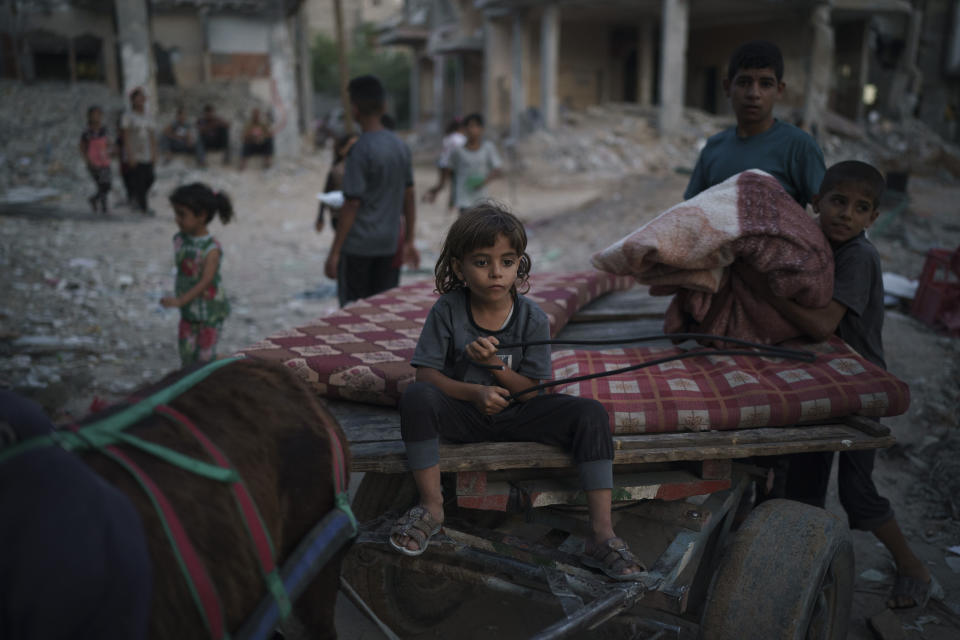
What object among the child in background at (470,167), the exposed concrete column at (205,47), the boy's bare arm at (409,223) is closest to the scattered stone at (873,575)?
the boy's bare arm at (409,223)

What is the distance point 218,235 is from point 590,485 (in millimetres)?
10518

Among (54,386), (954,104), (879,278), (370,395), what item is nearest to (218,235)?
(54,386)

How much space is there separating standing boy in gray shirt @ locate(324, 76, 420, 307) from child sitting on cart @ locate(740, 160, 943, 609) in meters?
2.73

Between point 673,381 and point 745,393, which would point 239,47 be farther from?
point 745,393

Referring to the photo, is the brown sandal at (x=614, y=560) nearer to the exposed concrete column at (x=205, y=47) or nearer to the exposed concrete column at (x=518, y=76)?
the exposed concrete column at (x=518, y=76)

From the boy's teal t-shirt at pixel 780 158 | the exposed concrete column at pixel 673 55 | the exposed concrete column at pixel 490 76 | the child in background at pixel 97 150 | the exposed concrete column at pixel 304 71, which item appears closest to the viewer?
the boy's teal t-shirt at pixel 780 158

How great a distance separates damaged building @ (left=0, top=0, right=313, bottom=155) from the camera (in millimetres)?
20578

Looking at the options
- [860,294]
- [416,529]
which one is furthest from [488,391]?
[860,294]

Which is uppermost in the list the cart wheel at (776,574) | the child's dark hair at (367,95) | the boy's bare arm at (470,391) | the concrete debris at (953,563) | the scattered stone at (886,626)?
the child's dark hair at (367,95)

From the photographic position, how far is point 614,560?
2086mm

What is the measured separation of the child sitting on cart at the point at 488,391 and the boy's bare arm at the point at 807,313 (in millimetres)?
901

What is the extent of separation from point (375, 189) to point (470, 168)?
13.3 ft

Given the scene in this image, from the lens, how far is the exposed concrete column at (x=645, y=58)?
Result: 23688 millimetres

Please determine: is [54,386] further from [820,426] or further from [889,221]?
[889,221]
